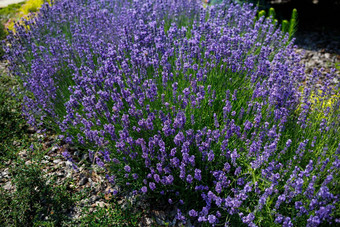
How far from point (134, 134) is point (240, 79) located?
1527 millimetres

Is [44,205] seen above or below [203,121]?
below

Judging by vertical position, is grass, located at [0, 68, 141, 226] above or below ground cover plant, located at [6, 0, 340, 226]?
below

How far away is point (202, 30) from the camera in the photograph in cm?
346

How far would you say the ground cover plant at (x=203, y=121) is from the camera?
2.13 metres

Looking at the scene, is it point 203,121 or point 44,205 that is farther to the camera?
point 203,121

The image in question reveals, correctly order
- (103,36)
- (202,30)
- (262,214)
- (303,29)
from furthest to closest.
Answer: (303,29)
(103,36)
(202,30)
(262,214)

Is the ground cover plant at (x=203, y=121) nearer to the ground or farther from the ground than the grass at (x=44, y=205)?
farther from the ground

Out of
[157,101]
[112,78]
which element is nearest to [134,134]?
[157,101]

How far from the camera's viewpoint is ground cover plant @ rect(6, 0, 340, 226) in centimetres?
213

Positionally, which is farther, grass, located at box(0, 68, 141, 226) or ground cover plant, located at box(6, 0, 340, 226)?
grass, located at box(0, 68, 141, 226)

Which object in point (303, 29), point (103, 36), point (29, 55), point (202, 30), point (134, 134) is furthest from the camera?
point (303, 29)

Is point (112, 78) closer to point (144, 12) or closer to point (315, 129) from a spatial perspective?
point (144, 12)

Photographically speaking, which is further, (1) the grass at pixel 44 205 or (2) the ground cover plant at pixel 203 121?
(1) the grass at pixel 44 205

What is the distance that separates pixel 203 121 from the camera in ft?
9.37
